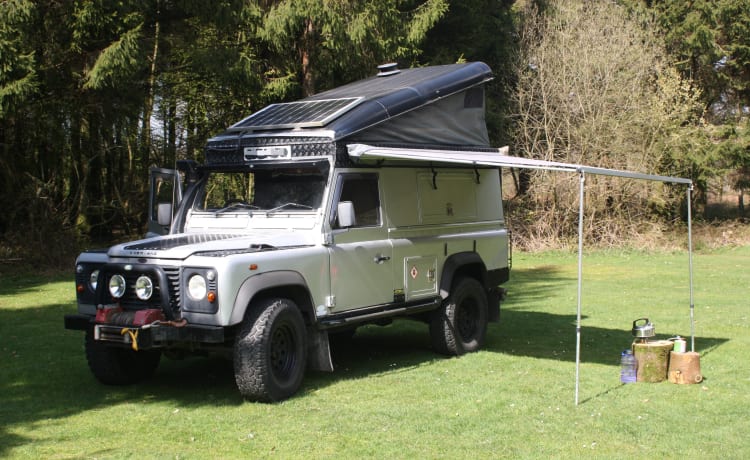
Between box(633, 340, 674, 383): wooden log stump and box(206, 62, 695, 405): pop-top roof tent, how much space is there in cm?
66

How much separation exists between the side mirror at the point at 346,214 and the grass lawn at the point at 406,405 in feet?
5.22

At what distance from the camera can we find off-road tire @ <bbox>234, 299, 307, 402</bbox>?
722cm

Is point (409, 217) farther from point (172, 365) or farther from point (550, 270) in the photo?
point (550, 270)

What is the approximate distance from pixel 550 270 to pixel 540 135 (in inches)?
298

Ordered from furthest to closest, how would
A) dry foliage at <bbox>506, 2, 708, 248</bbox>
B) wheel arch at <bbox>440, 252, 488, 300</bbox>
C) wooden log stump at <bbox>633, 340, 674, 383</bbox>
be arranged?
dry foliage at <bbox>506, 2, 708, 248</bbox>
wheel arch at <bbox>440, 252, 488, 300</bbox>
wooden log stump at <bbox>633, 340, 674, 383</bbox>

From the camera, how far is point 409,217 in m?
9.31

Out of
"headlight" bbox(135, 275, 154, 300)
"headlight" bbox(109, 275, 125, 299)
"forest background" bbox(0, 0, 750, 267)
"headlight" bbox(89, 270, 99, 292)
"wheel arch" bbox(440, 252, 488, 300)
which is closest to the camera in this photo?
"headlight" bbox(135, 275, 154, 300)

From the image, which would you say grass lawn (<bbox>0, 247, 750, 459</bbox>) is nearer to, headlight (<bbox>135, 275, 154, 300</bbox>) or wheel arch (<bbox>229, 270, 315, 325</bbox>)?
wheel arch (<bbox>229, 270, 315, 325</bbox>)

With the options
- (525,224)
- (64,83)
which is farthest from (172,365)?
(525,224)

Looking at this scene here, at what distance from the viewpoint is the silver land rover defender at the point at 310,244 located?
285 inches

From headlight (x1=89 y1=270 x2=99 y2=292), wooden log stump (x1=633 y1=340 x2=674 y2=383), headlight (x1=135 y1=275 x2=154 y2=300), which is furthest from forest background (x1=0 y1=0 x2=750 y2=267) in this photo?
wooden log stump (x1=633 y1=340 x2=674 y2=383)

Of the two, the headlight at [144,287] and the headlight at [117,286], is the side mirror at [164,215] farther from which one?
the headlight at [144,287]

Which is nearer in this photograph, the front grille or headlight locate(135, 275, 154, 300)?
the front grille

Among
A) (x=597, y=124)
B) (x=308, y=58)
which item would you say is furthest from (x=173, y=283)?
(x=597, y=124)
